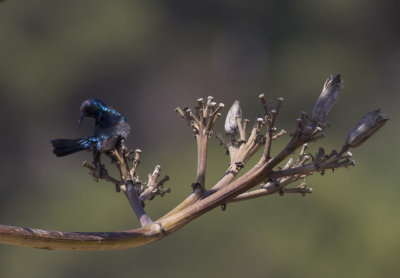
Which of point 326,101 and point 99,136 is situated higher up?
point 99,136

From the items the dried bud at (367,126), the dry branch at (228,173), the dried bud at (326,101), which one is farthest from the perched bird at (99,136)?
the dried bud at (367,126)

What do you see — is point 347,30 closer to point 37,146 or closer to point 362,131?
point 37,146

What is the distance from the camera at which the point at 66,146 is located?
9.87 feet

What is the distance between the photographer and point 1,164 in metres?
15.2

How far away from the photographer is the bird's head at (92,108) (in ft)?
11.6

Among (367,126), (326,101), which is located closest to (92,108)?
(326,101)

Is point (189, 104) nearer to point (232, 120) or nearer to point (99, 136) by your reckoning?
point (99, 136)

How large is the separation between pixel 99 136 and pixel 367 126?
141 centimetres

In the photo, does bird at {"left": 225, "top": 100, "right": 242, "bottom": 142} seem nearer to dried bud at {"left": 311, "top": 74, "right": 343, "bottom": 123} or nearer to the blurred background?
dried bud at {"left": 311, "top": 74, "right": 343, "bottom": 123}

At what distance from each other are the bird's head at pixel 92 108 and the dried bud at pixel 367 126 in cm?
171

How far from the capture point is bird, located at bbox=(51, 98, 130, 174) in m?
2.78

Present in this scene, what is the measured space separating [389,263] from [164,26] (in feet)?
31.1

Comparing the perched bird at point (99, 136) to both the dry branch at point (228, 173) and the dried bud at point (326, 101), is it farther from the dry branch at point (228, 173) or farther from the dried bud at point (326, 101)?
the dried bud at point (326, 101)

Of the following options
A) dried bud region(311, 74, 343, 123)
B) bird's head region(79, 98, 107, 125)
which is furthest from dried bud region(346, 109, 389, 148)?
bird's head region(79, 98, 107, 125)
